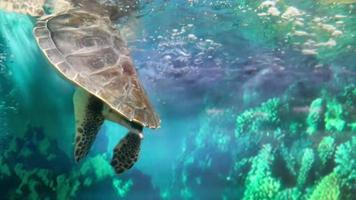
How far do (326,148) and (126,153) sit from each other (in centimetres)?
1281

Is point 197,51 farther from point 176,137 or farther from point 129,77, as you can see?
point 176,137

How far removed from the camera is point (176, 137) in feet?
104

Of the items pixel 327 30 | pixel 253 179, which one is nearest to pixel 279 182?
pixel 253 179

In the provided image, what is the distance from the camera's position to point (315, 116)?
56.7ft

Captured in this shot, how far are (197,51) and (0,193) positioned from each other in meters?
8.20

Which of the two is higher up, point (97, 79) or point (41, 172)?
point (97, 79)

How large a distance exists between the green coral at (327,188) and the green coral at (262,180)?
1559 millimetres

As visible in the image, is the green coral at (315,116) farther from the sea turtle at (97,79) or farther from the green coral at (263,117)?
the sea turtle at (97,79)

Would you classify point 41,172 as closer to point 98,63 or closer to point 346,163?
point 98,63

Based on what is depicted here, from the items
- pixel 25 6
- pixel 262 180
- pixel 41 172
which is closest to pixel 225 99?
pixel 262 180

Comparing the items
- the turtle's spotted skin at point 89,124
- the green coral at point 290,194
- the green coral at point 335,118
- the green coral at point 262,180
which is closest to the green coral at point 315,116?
the green coral at point 335,118

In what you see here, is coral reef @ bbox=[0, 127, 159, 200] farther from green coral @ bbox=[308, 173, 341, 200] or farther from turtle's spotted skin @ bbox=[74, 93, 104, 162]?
green coral @ bbox=[308, 173, 341, 200]

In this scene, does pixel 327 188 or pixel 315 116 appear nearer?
pixel 327 188

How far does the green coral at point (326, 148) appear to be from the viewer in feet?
53.0
